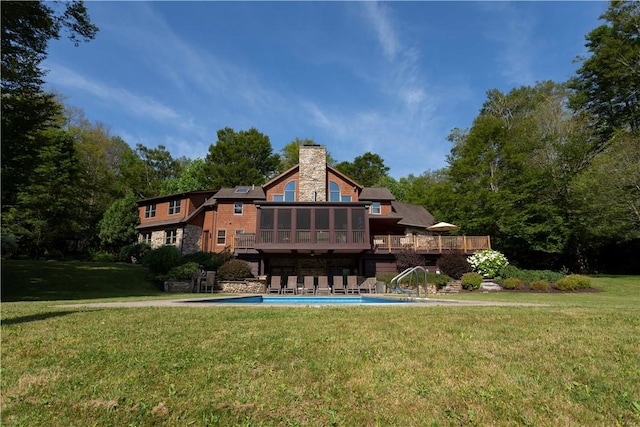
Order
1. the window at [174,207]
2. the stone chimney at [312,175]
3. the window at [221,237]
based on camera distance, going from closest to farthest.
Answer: the stone chimney at [312,175], the window at [221,237], the window at [174,207]

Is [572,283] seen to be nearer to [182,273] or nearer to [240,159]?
[182,273]

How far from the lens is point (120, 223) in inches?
1155

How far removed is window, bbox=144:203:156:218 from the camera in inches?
1151

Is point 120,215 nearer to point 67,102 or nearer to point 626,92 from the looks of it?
point 67,102

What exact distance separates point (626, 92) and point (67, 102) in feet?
165

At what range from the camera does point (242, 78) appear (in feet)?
61.4

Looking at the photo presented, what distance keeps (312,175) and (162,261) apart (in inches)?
416

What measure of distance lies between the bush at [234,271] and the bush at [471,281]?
11.8 metres

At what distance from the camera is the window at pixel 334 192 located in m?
23.9

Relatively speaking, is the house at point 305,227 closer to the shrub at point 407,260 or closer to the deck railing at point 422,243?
the deck railing at point 422,243

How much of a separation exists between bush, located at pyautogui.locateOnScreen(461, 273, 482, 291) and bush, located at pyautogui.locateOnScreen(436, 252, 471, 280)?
1239 mm

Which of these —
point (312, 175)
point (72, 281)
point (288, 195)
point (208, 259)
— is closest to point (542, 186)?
point (312, 175)

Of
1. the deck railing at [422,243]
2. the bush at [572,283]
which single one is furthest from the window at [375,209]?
the bush at [572,283]

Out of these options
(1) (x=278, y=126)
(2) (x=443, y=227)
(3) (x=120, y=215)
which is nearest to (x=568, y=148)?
(2) (x=443, y=227)
